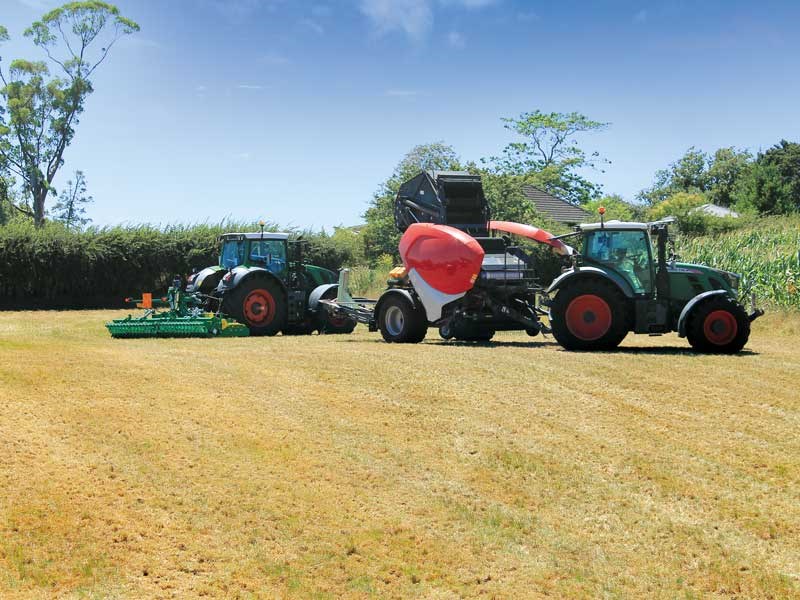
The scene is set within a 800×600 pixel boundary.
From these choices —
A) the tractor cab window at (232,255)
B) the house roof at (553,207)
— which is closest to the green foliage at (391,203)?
the house roof at (553,207)

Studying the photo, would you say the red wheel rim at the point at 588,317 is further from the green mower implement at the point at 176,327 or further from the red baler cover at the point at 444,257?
the green mower implement at the point at 176,327

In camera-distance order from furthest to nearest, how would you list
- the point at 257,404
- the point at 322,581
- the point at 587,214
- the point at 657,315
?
the point at 587,214 → the point at 657,315 → the point at 257,404 → the point at 322,581

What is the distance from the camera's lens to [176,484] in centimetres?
902

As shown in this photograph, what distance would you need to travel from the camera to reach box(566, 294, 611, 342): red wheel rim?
55.7ft

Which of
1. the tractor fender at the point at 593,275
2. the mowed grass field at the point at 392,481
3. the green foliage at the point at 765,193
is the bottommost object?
the mowed grass field at the point at 392,481

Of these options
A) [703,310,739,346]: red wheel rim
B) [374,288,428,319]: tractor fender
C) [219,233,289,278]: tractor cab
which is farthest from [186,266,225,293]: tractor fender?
[703,310,739,346]: red wheel rim

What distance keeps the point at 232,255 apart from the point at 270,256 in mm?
1040

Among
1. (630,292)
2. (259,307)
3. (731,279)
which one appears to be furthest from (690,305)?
(259,307)

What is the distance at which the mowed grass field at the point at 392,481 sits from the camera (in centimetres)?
779

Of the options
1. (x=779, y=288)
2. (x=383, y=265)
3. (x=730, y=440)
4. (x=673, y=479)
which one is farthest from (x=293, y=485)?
(x=383, y=265)

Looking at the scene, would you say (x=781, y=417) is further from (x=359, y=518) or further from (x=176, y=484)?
(x=176, y=484)

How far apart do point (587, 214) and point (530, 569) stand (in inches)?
1818

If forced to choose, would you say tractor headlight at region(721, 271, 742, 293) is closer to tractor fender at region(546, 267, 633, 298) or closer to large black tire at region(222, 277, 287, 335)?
tractor fender at region(546, 267, 633, 298)

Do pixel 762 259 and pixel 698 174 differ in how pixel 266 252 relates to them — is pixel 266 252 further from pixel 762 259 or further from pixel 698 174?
pixel 698 174
